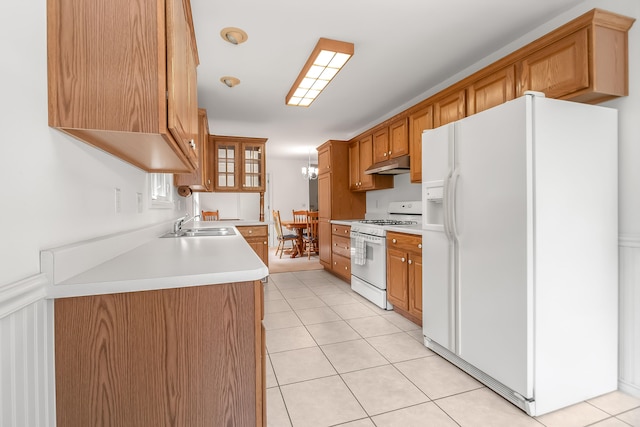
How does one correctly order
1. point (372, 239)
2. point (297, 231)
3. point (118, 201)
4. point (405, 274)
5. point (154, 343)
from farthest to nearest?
point (297, 231) → point (372, 239) → point (405, 274) → point (118, 201) → point (154, 343)

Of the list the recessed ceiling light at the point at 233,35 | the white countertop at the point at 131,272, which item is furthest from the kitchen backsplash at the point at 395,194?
the white countertop at the point at 131,272

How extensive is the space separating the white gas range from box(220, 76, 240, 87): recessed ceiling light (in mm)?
2139

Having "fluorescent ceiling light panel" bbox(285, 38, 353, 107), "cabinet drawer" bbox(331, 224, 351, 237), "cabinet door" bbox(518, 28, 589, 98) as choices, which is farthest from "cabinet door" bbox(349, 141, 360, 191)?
"cabinet door" bbox(518, 28, 589, 98)

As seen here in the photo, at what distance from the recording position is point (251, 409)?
0.96 meters

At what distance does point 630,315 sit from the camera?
1.78m

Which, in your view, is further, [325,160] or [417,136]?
[325,160]

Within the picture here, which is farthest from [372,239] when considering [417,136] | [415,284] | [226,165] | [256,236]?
[226,165]

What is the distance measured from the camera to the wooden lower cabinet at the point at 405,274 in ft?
9.02

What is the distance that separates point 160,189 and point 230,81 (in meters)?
1.38

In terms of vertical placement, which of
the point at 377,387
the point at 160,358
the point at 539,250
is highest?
the point at 539,250

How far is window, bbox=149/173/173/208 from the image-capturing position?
7.45ft

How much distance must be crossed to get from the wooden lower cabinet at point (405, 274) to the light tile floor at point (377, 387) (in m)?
0.16

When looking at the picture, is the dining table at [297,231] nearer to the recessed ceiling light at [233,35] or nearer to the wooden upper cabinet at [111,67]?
the recessed ceiling light at [233,35]

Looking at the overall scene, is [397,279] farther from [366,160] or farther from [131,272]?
[131,272]
